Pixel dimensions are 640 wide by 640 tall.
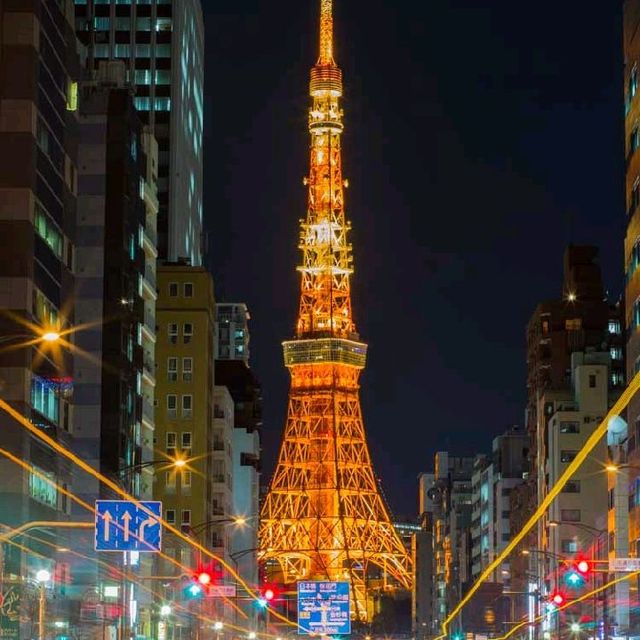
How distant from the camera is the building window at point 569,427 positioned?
486ft

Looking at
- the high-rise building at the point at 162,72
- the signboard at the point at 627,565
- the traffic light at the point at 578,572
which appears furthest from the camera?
the high-rise building at the point at 162,72

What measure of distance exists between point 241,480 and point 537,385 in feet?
101

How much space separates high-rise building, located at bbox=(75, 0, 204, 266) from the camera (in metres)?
179

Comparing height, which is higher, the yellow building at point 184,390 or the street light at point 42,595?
the yellow building at point 184,390

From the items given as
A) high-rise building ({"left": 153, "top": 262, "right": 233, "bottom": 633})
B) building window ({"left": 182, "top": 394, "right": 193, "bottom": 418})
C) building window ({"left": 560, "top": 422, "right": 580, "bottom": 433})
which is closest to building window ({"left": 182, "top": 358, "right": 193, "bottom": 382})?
high-rise building ({"left": 153, "top": 262, "right": 233, "bottom": 633})

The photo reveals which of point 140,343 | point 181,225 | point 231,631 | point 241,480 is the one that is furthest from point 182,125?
point 140,343

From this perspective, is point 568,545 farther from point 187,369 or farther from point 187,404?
point 187,369

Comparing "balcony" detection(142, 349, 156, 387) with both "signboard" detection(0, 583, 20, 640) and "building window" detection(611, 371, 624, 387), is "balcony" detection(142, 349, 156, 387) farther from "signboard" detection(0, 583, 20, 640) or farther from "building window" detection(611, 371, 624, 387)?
"building window" detection(611, 371, 624, 387)

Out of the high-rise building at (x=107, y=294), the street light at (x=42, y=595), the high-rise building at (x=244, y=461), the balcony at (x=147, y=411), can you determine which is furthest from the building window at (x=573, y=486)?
the street light at (x=42, y=595)

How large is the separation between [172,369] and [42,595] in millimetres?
69116

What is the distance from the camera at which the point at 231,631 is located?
139 meters

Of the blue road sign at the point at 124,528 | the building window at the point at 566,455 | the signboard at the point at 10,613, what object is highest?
the building window at the point at 566,455

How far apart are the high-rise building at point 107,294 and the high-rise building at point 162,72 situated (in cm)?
7719

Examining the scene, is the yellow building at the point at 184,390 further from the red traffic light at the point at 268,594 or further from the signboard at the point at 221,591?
the signboard at the point at 221,591
